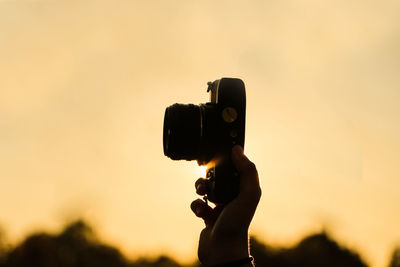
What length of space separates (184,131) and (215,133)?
0.72ft

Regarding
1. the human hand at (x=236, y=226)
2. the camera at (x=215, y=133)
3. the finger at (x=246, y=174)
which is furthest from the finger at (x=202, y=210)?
the finger at (x=246, y=174)

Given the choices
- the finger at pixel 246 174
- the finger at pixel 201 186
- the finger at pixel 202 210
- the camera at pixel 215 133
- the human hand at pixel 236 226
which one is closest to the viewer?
the human hand at pixel 236 226

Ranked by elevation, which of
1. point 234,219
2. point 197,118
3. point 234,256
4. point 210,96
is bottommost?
point 234,256

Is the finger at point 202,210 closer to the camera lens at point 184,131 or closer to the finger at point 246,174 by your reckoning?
the camera lens at point 184,131

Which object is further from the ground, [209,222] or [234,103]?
[234,103]

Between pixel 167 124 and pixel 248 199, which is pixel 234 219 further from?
pixel 167 124

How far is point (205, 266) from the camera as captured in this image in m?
2.90

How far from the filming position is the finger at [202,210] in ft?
10.8

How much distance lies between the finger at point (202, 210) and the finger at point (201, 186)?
0.07m

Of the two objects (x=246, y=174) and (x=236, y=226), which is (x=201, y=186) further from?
Result: (x=236, y=226)

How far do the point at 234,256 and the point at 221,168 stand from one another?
2.09 ft

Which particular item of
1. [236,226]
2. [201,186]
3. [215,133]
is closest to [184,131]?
[215,133]

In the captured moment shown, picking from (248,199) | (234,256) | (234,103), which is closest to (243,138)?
(234,103)

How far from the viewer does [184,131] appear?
10.8ft
